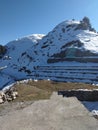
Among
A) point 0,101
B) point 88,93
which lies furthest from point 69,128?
point 88,93

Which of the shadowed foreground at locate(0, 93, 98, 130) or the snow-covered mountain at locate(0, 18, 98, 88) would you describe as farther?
the snow-covered mountain at locate(0, 18, 98, 88)

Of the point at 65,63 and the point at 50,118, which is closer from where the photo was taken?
the point at 50,118

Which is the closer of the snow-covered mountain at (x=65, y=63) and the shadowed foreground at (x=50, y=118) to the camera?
the shadowed foreground at (x=50, y=118)

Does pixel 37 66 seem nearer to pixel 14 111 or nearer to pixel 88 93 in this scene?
pixel 88 93

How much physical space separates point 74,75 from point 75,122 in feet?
351

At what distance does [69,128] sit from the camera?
967 cm

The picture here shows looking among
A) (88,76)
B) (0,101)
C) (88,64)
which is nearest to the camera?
(0,101)

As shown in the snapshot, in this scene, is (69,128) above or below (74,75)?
above

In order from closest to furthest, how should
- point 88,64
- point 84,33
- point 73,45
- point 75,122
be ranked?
point 75,122 → point 88,64 → point 73,45 → point 84,33

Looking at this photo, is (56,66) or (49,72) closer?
(49,72)

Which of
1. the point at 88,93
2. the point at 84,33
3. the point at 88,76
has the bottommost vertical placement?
the point at 88,76

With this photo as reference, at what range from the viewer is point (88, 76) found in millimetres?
111062

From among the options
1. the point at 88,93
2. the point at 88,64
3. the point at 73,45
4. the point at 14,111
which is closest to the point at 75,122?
the point at 14,111

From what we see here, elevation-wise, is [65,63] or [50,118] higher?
[50,118]
